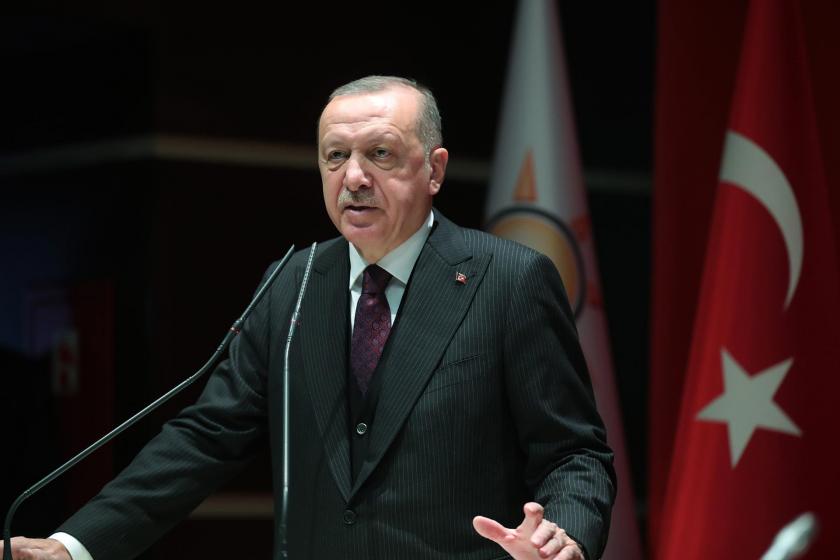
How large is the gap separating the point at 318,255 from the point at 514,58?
6.19 ft

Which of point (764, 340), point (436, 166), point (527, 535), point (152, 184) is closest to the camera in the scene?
point (527, 535)

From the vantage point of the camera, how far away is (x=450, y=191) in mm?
4680

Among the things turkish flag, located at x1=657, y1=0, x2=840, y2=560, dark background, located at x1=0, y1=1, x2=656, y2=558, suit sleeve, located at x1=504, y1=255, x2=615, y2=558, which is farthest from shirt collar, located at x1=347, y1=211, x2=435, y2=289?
dark background, located at x1=0, y1=1, x2=656, y2=558

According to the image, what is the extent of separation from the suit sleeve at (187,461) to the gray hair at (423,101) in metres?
0.43

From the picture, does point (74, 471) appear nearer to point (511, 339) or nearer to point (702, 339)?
point (702, 339)

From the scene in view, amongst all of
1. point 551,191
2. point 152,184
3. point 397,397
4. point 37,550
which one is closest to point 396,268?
point 397,397

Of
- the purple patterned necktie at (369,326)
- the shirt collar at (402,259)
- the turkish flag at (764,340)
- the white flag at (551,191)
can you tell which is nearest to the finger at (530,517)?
the purple patterned necktie at (369,326)

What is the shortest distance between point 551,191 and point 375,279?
184 centimetres

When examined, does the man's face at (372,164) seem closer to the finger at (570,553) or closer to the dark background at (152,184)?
the finger at (570,553)

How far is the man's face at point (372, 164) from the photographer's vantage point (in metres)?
2.34

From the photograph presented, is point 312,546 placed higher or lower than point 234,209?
lower

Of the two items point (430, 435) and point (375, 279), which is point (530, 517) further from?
point (375, 279)

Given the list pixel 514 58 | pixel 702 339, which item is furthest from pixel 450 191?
pixel 702 339

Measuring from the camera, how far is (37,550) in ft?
6.93
